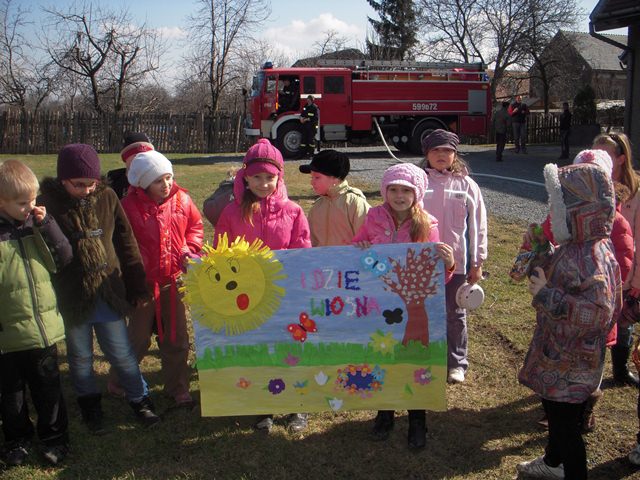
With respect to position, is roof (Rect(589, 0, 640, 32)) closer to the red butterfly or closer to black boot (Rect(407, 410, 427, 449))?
black boot (Rect(407, 410, 427, 449))

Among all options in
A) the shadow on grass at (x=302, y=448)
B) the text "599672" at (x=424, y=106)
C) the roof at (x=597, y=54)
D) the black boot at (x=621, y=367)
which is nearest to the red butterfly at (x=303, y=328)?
the shadow on grass at (x=302, y=448)

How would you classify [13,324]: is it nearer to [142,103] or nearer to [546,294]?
[546,294]

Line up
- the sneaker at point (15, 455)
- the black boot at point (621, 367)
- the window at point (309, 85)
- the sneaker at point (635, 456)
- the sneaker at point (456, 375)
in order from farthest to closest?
1. the window at point (309, 85)
2. the sneaker at point (456, 375)
3. the black boot at point (621, 367)
4. the sneaker at point (15, 455)
5. the sneaker at point (635, 456)

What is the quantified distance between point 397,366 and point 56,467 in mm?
1889

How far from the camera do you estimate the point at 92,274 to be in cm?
316

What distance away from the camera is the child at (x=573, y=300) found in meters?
2.48

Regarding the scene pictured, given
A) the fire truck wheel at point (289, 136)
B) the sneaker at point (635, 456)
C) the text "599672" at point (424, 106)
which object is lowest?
the sneaker at point (635, 456)

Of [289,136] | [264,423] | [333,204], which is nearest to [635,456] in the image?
[264,423]

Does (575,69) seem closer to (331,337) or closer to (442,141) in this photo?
(442,141)

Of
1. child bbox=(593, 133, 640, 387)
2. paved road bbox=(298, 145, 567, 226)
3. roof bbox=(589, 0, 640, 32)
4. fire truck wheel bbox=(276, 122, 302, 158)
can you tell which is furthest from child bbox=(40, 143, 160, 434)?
fire truck wheel bbox=(276, 122, 302, 158)

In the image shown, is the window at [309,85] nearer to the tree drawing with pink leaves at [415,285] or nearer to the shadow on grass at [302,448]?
the shadow on grass at [302,448]

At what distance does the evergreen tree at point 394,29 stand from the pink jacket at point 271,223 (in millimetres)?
40684

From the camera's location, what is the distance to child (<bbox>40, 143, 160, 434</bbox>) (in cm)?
313

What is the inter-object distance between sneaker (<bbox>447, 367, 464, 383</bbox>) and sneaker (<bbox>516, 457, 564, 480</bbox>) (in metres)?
1.00
